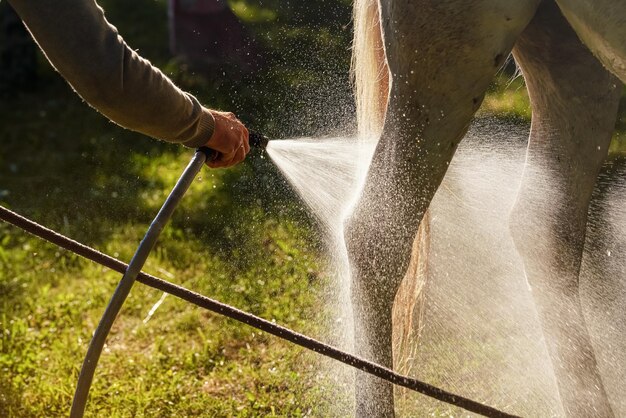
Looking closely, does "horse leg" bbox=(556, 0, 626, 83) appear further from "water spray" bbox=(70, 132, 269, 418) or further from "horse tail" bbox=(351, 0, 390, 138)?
"water spray" bbox=(70, 132, 269, 418)

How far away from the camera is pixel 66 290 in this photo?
158 inches

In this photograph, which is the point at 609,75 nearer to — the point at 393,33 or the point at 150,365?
the point at 393,33

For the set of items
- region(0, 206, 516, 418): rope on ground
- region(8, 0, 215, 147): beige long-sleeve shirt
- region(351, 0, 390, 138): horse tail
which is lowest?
region(0, 206, 516, 418): rope on ground

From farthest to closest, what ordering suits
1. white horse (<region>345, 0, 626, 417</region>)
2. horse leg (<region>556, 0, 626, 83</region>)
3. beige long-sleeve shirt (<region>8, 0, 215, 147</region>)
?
white horse (<region>345, 0, 626, 417</region>) < horse leg (<region>556, 0, 626, 83</region>) < beige long-sleeve shirt (<region>8, 0, 215, 147</region>)

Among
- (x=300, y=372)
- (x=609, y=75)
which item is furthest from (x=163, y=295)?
(x=609, y=75)

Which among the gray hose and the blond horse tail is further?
the blond horse tail

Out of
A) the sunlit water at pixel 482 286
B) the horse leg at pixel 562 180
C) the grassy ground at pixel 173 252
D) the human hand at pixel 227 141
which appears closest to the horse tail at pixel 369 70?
the sunlit water at pixel 482 286

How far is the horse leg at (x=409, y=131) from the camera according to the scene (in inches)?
90.0

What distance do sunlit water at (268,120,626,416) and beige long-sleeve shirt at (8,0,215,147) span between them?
3.15ft

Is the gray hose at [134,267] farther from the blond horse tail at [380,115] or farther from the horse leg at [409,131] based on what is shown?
the blond horse tail at [380,115]

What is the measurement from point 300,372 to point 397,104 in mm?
1327

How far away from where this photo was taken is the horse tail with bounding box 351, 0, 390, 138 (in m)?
2.72

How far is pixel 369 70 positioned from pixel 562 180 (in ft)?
2.25

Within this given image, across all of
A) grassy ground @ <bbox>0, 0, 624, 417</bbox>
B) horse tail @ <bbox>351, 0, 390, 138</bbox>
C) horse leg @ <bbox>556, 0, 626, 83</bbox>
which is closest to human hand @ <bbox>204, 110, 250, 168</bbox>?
horse tail @ <bbox>351, 0, 390, 138</bbox>
